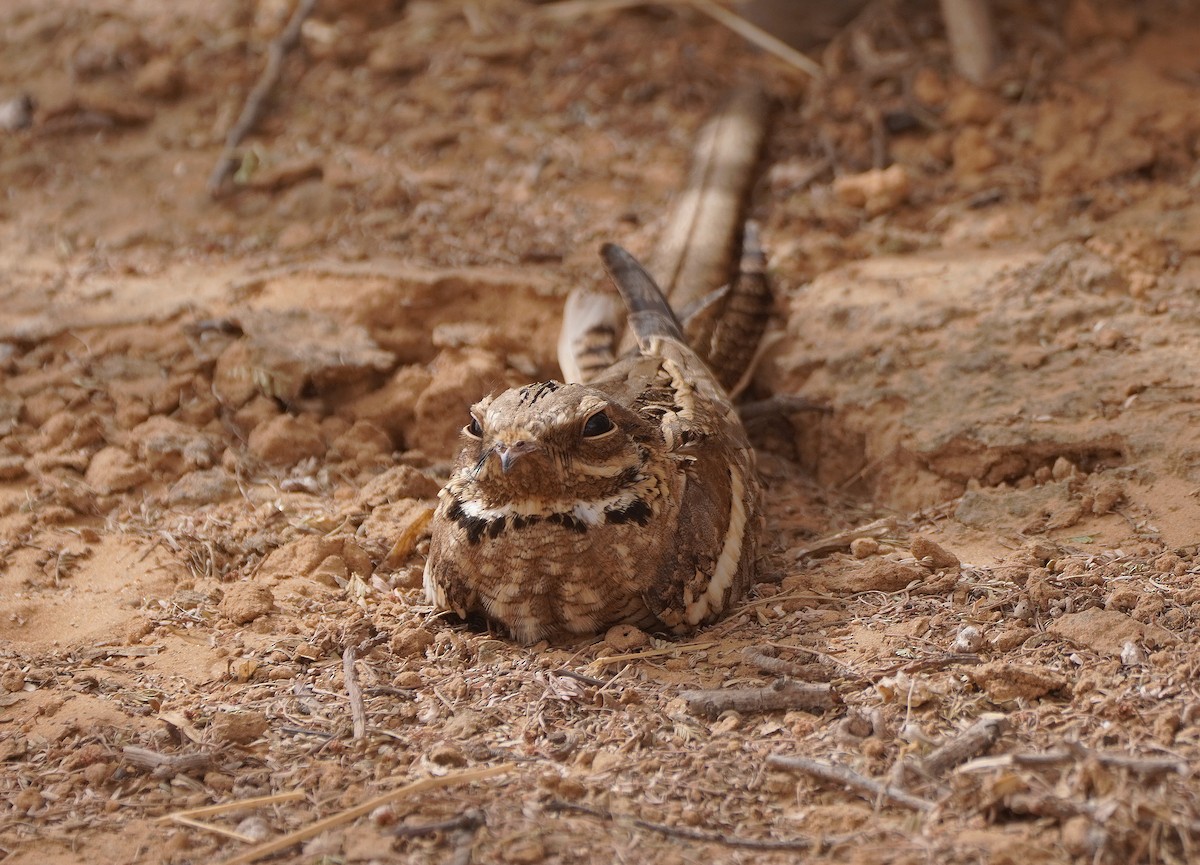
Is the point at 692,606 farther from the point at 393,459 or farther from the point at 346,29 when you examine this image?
the point at 346,29

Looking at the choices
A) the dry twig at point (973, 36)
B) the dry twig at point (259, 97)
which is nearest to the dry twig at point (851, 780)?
the dry twig at point (259, 97)

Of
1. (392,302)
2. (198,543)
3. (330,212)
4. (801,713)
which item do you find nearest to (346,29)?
(330,212)

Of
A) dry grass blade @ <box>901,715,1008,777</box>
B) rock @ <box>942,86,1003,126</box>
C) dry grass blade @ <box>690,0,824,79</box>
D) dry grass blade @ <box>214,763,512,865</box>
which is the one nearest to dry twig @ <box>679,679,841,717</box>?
dry grass blade @ <box>901,715,1008,777</box>

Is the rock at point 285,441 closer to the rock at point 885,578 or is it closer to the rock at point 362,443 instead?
the rock at point 362,443

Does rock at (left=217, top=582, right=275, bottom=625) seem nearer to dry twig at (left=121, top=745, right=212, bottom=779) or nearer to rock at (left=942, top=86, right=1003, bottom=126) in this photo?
dry twig at (left=121, top=745, right=212, bottom=779)

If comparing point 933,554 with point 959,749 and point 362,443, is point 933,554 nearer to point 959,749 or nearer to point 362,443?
point 959,749

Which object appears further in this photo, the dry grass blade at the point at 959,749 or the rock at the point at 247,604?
the rock at the point at 247,604
